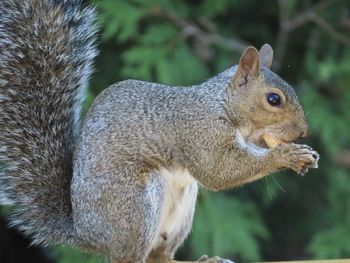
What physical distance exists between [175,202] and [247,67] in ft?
1.10

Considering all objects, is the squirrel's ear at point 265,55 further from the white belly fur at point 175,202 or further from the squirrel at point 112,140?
the white belly fur at point 175,202

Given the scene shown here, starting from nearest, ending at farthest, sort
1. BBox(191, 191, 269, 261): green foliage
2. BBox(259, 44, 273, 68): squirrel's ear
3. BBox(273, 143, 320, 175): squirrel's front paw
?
BBox(273, 143, 320, 175): squirrel's front paw, BBox(259, 44, 273, 68): squirrel's ear, BBox(191, 191, 269, 261): green foliage

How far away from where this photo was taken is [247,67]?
1.87 metres

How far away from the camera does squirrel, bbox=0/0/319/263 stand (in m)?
1.79

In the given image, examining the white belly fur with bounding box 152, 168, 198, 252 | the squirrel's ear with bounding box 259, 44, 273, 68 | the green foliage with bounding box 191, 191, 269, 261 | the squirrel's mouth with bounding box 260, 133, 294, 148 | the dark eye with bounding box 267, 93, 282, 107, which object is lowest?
the green foliage with bounding box 191, 191, 269, 261

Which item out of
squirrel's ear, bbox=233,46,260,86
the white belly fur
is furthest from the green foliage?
squirrel's ear, bbox=233,46,260,86

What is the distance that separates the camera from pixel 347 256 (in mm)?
2973

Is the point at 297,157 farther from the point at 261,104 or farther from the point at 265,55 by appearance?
the point at 265,55

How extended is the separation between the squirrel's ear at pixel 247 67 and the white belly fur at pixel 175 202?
0.24 meters

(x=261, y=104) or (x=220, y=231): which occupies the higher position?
(x=261, y=104)

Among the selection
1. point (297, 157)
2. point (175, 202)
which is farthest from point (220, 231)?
point (297, 157)

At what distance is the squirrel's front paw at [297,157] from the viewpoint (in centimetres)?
175

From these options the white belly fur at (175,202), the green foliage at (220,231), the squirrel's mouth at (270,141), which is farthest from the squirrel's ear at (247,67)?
the green foliage at (220,231)

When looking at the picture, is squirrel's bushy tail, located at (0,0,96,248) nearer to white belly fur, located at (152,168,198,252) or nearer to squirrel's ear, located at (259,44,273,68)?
white belly fur, located at (152,168,198,252)
